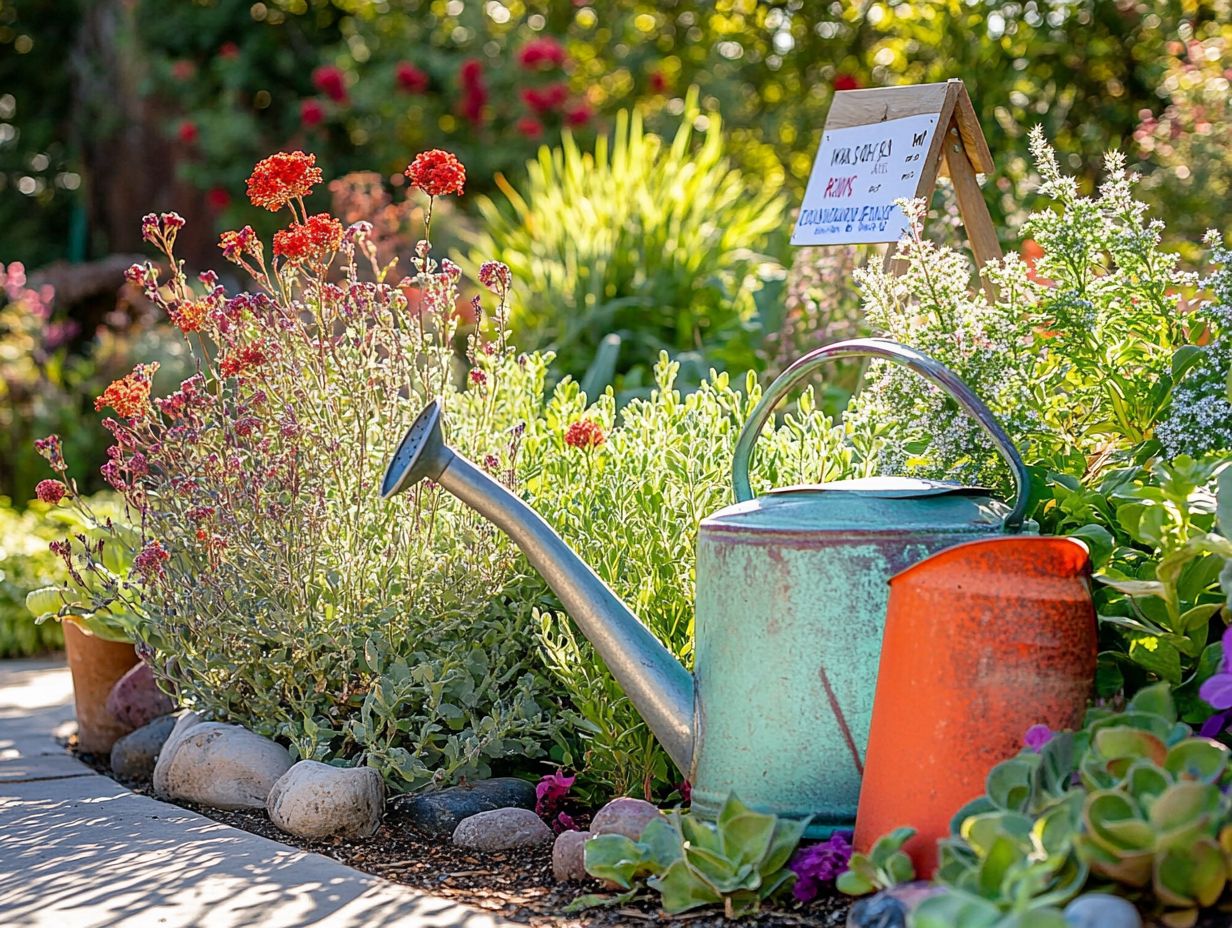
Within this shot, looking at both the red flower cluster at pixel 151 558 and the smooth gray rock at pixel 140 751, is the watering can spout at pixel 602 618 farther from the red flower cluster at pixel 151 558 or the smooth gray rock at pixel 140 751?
the smooth gray rock at pixel 140 751

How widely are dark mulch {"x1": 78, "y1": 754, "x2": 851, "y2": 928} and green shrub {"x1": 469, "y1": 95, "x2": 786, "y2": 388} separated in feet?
8.15

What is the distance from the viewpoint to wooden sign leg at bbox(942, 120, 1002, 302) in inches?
124

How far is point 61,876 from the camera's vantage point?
85.4 inches

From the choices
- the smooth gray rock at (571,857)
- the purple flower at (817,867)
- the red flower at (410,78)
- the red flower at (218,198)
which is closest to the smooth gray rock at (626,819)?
the smooth gray rock at (571,857)

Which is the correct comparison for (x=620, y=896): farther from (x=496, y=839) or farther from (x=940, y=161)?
(x=940, y=161)

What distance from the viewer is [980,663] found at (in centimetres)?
180

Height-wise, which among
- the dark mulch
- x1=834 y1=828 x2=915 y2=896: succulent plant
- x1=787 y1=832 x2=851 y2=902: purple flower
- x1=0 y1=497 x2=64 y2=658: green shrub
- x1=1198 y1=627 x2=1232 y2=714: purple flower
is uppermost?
x1=0 y1=497 x2=64 y2=658: green shrub

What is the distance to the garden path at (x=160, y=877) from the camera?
1.93 metres

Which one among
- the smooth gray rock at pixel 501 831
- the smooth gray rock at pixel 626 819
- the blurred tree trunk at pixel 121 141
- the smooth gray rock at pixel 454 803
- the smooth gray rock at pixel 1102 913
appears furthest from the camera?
the blurred tree trunk at pixel 121 141

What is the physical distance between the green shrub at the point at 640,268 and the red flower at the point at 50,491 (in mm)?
2302

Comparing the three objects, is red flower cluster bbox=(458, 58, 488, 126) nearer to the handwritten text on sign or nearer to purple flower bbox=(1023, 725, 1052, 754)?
the handwritten text on sign

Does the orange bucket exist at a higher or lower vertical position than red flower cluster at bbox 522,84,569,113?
lower

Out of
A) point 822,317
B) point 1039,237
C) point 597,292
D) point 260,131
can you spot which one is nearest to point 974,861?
point 1039,237

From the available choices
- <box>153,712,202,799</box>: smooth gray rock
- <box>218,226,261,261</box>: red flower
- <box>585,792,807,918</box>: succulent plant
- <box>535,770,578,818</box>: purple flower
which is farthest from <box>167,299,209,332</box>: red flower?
<box>585,792,807,918</box>: succulent plant
